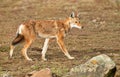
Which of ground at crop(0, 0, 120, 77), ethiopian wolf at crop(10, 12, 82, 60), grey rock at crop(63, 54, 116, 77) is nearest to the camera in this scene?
grey rock at crop(63, 54, 116, 77)

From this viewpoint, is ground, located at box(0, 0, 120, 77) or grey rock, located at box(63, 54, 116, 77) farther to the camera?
ground, located at box(0, 0, 120, 77)

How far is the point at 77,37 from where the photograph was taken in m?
23.5

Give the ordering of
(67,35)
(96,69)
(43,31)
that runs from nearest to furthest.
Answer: (96,69), (43,31), (67,35)

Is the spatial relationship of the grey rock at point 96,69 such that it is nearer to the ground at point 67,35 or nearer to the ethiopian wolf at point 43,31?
the ground at point 67,35

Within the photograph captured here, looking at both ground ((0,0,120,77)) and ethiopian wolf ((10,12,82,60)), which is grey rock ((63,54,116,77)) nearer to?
ground ((0,0,120,77))

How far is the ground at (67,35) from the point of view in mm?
15023

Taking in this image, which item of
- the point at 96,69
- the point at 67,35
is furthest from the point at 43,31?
the point at 67,35

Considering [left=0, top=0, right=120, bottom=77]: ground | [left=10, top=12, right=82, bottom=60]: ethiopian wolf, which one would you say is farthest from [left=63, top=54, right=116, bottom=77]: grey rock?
[left=10, top=12, right=82, bottom=60]: ethiopian wolf

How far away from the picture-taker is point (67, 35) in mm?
24062

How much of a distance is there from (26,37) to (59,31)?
131cm

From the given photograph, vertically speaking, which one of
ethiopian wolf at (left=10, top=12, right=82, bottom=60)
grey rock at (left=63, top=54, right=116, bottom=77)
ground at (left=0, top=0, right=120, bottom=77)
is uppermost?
grey rock at (left=63, top=54, right=116, bottom=77)

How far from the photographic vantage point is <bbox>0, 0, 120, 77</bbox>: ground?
15.0 meters

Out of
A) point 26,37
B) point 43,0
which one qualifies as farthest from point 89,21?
point 26,37

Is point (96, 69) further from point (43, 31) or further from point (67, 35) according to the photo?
point (67, 35)
